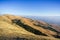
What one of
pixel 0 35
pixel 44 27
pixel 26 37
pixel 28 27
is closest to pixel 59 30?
pixel 44 27

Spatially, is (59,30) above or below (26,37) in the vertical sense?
above

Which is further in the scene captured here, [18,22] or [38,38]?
[18,22]

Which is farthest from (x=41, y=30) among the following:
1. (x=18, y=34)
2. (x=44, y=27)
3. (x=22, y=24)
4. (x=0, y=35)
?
(x=0, y=35)

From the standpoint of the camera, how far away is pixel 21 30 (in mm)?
52000

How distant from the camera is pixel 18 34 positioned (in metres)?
45.3

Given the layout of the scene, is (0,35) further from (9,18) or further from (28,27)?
(9,18)

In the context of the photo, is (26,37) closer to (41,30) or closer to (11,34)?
(11,34)

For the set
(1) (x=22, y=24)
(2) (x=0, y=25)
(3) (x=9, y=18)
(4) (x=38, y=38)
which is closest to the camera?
(4) (x=38, y=38)

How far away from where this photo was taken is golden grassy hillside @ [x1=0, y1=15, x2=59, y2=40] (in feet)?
Answer: 143

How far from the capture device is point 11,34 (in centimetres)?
4522

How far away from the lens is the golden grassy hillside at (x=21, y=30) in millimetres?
43719

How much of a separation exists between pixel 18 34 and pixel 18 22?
1351cm

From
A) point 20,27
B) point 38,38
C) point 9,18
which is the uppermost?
point 9,18

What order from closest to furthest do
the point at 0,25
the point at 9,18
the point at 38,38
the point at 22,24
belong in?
the point at 38,38 < the point at 0,25 < the point at 22,24 < the point at 9,18
